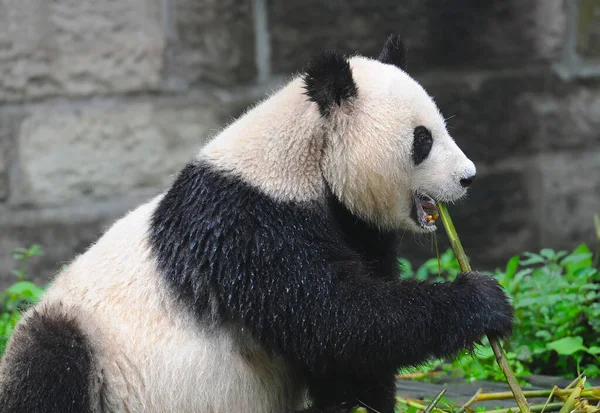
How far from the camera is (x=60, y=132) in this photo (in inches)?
217

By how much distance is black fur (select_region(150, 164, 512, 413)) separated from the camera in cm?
316

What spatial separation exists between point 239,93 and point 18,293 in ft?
6.46

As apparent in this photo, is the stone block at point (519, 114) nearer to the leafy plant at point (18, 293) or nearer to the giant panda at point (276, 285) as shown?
the giant panda at point (276, 285)

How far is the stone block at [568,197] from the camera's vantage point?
21.4 feet

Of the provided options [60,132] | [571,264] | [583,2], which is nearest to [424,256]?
[571,264]

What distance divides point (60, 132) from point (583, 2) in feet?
12.5

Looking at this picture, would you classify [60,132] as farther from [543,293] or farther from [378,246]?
[543,293]

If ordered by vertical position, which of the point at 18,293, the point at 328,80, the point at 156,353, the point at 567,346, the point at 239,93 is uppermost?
the point at 328,80

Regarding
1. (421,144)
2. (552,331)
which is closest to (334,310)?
(421,144)

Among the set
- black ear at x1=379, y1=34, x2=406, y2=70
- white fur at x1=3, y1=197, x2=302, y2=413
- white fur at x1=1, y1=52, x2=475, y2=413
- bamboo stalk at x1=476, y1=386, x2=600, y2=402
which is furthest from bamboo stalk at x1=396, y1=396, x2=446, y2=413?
black ear at x1=379, y1=34, x2=406, y2=70

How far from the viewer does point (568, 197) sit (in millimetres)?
6625

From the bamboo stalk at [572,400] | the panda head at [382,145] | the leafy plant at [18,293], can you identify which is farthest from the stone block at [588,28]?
the leafy plant at [18,293]

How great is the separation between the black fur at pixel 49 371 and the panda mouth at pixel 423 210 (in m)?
1.37

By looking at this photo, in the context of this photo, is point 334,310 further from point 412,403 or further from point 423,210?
point 412,403
